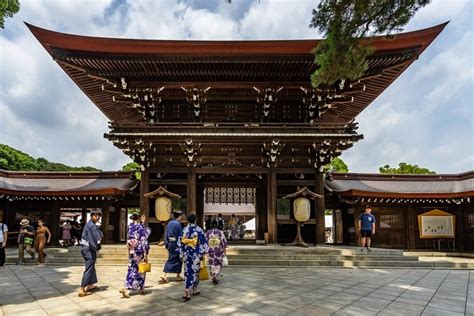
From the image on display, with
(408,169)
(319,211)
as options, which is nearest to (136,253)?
(319,211)

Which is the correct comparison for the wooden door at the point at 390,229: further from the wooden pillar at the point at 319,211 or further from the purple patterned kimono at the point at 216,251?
the purple patterned kimono at the point at 216,251

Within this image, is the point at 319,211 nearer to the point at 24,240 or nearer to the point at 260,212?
the point at 260,212

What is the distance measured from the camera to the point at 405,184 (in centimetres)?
1786

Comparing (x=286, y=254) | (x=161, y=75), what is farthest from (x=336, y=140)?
(x=161, y=75)

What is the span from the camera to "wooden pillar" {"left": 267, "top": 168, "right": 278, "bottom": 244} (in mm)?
12203

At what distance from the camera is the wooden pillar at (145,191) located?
12.6m

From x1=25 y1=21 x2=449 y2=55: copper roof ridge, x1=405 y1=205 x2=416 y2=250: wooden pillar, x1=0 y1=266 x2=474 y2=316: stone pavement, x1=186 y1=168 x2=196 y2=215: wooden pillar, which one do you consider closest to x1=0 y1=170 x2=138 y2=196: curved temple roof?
x1=186 y1=168 x2=196 y2=215: wooden pillar

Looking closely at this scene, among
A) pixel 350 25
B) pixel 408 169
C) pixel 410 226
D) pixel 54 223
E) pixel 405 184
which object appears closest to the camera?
pixel 350 25

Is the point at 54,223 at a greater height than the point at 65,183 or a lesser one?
lesser

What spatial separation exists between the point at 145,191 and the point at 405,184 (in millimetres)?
13768

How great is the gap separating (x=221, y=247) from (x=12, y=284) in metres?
4.80

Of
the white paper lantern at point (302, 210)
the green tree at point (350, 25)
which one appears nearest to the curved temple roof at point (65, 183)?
the white paper lantern at point (302, 210)

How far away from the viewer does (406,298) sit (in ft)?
20.2

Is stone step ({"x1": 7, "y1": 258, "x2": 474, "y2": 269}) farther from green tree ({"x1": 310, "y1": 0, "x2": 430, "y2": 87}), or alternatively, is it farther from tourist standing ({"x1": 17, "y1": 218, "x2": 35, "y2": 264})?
green tree ({"x1": 310, "y1": 0, "x2": 430, "y2": 87})
